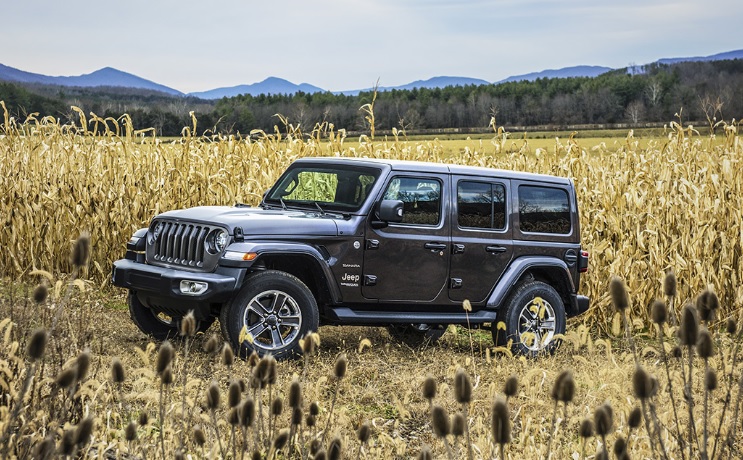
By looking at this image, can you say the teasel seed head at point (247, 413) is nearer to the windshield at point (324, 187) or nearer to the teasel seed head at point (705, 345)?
the teasel seed head at point (705, 345)

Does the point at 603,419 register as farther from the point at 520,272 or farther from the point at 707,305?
the point at 520,272

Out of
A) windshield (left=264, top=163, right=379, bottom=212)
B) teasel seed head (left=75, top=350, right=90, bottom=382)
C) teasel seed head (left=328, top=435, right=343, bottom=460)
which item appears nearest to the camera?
teasel seed head (left=75, top=350, right=90, bottom=382)

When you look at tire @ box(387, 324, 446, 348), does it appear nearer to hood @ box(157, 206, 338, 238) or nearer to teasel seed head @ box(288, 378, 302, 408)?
hood @ box(157, 206, 338, 238)

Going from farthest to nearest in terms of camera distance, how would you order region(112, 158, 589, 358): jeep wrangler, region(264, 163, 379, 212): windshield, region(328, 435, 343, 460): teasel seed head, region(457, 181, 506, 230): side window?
region(457, 181, 506, 230): side window, region(264, 163, 379, 212): windshield, region(112, 158, 589, 358): jeep wrangler, region(328, 435, 343, 460): teasel seed head

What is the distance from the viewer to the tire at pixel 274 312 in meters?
7.96

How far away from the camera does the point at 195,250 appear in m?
8.33

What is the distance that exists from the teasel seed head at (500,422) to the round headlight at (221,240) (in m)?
5.76

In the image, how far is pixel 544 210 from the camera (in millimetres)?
10086

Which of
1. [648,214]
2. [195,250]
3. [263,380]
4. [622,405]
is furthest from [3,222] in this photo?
[263,380]

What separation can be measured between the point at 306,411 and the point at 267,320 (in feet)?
5.83

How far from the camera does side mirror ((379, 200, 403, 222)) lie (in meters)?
8.48

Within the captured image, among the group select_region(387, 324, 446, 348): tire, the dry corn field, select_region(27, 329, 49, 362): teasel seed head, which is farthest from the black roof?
select_region(27, 329, 49, 362): teasel seed head

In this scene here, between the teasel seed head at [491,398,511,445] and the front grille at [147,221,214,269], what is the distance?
19.5ft

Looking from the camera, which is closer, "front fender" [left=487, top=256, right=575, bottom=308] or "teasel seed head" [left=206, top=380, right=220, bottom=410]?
"teasel seed head" [left=206, top=380, right=220, bottom=410]
